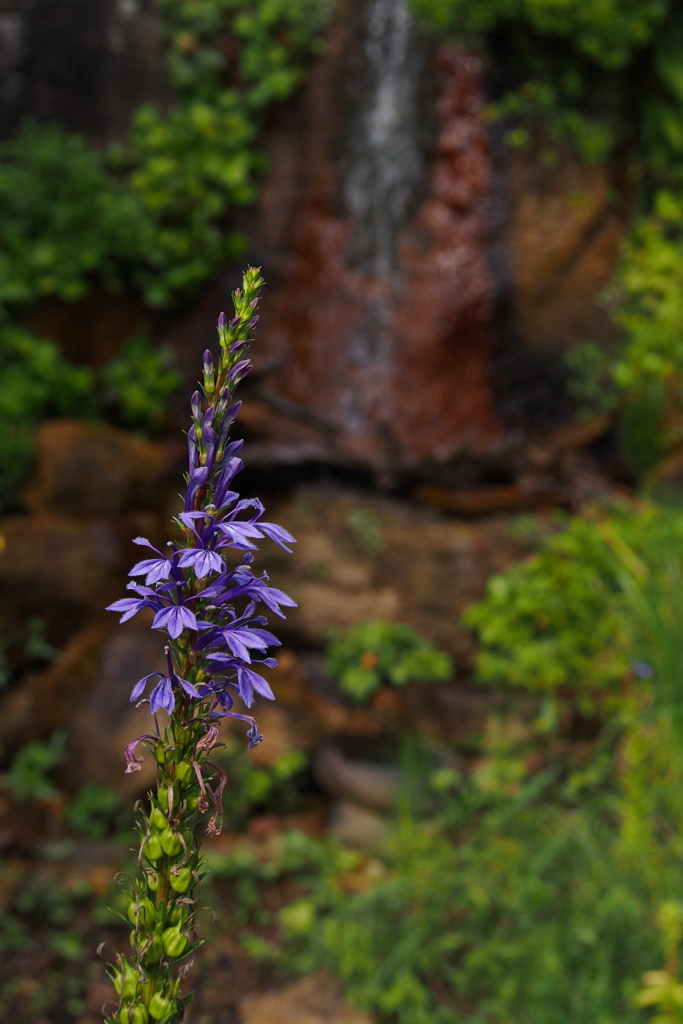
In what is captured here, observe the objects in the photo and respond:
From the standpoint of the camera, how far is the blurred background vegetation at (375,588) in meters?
2.93

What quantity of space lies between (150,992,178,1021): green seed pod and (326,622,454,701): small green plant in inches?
128

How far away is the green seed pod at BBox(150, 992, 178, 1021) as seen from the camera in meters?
0.93

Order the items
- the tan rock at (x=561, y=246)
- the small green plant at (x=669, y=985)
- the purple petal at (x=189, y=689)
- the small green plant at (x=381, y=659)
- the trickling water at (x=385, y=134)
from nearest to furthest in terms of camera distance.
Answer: the purple petal at (x=189, y=689), the small green plant at (x=669, y=985), the small green plant at (x=381, y=659), the tan rock at (x=561, y=246), the trickling water at (x=385, y=134)

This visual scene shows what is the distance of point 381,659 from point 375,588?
15.7 inches

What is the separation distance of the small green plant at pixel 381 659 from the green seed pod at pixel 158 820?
328 cm

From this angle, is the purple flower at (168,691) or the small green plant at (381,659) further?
the small green plant at (381,659)

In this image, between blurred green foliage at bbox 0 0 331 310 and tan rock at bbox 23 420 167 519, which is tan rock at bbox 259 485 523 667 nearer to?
tan rock at bbox 23 420 167 519

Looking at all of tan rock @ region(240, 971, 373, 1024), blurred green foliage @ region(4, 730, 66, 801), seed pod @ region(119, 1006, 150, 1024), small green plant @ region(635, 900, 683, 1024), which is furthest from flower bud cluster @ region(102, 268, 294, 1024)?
blurred green foliage @ region(4, 730, 66, 801)

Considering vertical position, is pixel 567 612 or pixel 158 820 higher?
pixel 158 820

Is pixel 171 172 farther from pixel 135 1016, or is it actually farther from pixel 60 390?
pixel 135 1016

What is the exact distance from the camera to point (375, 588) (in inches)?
177

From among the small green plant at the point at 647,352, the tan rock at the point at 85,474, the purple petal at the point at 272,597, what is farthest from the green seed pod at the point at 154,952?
the small green plant at the point at 647,352

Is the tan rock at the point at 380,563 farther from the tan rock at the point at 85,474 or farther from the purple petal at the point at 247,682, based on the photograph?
the purple petal at the point at 247,682

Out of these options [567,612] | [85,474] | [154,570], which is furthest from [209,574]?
[85,474]
